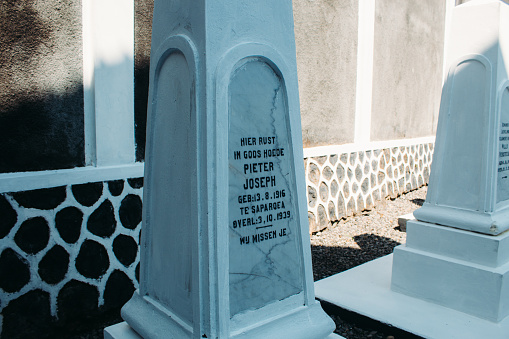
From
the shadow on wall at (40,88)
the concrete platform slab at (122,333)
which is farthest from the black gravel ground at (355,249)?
the shadow on wall at (40,88)

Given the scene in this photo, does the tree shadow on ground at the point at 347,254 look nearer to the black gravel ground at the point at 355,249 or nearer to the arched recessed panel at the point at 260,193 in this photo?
the black gravel ground at the point at 355,249

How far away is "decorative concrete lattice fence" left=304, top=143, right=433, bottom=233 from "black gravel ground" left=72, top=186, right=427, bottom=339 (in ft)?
0.53

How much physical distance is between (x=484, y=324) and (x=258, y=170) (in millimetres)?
2082

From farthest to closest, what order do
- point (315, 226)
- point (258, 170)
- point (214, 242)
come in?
point (315, 226) < point (258, 170) < point (214, 242)

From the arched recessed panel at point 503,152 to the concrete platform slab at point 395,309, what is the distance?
35.9 inches

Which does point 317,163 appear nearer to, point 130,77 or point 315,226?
point 315,226

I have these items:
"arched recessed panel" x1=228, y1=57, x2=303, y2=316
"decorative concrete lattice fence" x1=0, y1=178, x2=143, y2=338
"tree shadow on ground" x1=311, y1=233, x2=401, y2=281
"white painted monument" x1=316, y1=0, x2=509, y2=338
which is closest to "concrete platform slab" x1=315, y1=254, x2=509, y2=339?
"white painted monument" x1=316, y1=0, x2=509, y2=338

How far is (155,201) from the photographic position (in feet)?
6.45

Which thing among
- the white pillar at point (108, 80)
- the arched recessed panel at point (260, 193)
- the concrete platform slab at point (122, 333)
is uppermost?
the white pillar at point (108, 80)

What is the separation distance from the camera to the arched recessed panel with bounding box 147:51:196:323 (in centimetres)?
173

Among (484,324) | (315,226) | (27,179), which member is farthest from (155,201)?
(315,226)

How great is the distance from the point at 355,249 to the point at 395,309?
1672 mm

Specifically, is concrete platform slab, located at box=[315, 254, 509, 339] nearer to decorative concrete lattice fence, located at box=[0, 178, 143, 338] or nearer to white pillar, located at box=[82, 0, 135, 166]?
decorative concrete lattice fence, located at box=[0, 178, 143, 338]

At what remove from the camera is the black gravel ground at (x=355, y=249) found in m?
2.85
